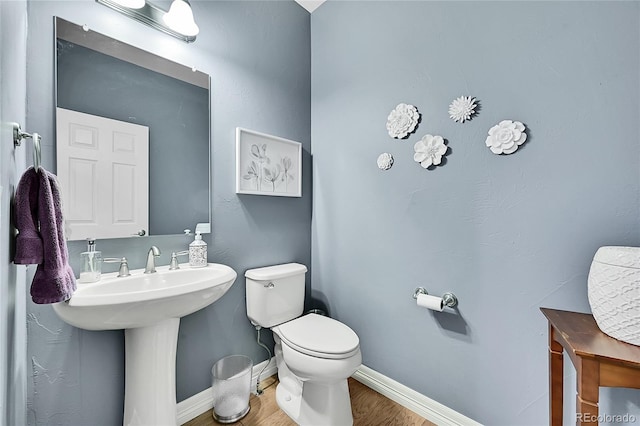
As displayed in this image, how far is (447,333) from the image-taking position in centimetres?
136

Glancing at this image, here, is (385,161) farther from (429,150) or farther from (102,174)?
(102,174)

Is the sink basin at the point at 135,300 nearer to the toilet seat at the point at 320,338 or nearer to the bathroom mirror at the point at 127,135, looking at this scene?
the bathroom mirror at the point at 127,135

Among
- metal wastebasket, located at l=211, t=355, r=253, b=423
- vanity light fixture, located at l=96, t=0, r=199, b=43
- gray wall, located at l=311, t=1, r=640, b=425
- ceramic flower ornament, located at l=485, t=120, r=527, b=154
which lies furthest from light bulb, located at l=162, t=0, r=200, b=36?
metal wastebasket, located at l=211, t=355, r=253, b=423

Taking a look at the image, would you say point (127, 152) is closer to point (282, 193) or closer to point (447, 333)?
point (282, 193)

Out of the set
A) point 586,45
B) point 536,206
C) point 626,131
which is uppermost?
point 586,45

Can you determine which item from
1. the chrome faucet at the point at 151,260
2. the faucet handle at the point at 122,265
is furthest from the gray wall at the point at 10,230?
the chrome faucet at the point at 151,260

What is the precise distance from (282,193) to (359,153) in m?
0.55

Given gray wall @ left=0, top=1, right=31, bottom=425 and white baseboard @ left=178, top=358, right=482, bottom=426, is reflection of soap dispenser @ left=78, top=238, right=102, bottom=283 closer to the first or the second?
gray wall @ left=0, top=1, right=31, bottom=425

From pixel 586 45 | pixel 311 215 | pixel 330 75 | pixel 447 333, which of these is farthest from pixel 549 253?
pixel 330 75

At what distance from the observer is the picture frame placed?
1.57 m

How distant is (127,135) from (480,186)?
5.31 feet

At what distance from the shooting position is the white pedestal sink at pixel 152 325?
935mm

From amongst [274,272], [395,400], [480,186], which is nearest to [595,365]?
[480,186]

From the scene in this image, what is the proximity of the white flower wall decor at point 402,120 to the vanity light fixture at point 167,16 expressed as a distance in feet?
3.62
